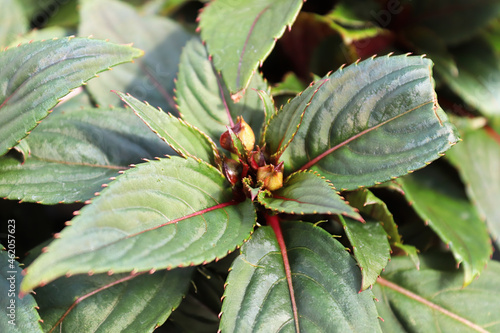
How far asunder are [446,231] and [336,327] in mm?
407

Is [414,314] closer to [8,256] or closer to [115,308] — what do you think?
[115,308]

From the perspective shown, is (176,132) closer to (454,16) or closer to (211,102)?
(211,102)

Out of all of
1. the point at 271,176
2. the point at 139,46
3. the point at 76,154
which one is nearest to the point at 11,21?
the point at 139,46

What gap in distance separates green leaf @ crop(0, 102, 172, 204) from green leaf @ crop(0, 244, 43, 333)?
121 mm

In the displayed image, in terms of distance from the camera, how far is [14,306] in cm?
63

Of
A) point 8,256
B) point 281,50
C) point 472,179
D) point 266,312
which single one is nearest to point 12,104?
point 8,256

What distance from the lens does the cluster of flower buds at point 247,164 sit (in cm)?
73

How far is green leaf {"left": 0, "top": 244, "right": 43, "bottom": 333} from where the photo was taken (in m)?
0.62

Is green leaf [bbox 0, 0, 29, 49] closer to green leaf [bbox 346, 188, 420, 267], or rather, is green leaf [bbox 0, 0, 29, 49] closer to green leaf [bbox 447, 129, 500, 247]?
green leaf [bbox 346, 188, 420, 267]

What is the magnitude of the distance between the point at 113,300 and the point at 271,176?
1.13 ft

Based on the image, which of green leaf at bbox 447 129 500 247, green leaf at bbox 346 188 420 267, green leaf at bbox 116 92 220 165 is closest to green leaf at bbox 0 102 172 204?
green leaf at bbox 116 92 220 165

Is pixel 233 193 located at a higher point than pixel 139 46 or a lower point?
lower

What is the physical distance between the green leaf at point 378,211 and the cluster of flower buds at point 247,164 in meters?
0.16

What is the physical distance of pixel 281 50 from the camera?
129 cm
